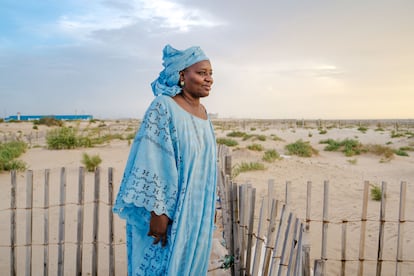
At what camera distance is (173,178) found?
80.1 inches

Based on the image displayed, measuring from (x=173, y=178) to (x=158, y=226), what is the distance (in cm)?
28

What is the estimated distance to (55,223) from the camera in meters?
5.82

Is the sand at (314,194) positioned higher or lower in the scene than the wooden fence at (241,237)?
lower

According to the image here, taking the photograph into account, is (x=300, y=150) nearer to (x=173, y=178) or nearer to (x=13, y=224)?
(x=13, y=224)

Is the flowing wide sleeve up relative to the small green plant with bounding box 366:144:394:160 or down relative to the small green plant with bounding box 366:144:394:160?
up

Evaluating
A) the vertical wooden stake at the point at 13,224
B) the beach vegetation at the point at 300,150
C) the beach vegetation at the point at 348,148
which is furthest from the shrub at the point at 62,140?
the vertical wooden stake at the point at 13,224

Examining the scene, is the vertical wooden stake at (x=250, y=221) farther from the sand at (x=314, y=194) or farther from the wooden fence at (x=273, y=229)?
the sand at (x=314, y=194)

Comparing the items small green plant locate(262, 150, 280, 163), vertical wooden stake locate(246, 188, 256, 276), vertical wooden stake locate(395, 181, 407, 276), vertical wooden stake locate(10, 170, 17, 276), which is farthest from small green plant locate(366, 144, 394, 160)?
vertical wooden stake locate(10, 170, 17, 276)

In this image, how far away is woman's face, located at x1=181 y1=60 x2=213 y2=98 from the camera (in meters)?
2.15

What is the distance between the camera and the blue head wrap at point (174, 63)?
2.13 m

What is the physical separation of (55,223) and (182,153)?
455 cm

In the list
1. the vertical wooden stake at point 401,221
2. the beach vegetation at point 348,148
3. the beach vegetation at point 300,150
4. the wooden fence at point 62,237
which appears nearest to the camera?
the vertical wooden stake at point 401,221

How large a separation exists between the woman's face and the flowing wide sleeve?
Answer: 21 centimetres

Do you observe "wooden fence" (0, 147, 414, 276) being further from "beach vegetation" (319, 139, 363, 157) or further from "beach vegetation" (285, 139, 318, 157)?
"beach vegetation" (319, 139, 363, 157)
